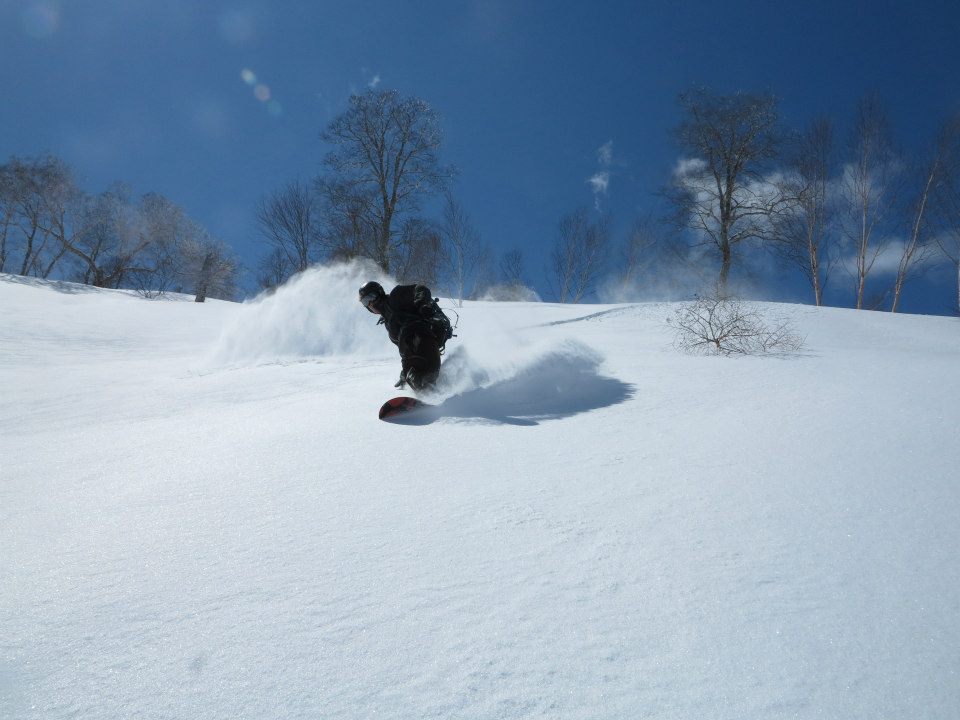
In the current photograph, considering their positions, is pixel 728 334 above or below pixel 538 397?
above

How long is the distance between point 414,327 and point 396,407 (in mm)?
940

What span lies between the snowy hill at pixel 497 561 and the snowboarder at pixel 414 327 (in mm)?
640

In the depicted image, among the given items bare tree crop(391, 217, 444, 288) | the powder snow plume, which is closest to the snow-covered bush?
bare tree crop(391, 217, 444, 288)

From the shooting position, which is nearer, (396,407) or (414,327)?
(396,407)

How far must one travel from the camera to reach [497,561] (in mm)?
1158

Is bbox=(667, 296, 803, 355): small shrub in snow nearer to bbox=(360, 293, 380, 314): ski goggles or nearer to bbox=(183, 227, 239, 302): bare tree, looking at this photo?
bbox=(360, 293, 380, 314): ski goggles

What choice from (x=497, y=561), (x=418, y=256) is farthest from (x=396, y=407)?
(x=418, y=256)

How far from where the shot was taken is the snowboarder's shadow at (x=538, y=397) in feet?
9.08

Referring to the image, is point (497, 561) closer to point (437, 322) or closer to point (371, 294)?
point (437, 322)

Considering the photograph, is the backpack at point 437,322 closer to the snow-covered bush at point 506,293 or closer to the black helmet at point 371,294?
the black helmet at point 371,294

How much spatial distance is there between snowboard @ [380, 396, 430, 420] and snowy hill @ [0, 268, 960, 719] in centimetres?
8

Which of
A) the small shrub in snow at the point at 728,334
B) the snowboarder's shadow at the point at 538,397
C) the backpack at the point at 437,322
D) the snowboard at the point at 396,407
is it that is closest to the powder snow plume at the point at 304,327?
the backpack at the point at 437,322

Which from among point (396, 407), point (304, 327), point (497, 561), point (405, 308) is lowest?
point (497, 561)

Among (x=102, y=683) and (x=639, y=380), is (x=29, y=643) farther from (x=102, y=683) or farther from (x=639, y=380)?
(x=639, y=380)
